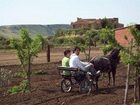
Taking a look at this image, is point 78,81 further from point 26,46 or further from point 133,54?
point 133,54

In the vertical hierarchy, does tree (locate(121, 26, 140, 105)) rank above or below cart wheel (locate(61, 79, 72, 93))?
above

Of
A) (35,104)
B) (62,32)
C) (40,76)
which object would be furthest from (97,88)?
(62,32)

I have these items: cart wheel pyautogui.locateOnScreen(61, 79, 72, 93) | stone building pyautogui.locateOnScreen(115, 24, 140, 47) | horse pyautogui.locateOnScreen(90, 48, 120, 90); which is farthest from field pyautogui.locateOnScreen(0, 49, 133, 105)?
stone building pyautogui.locateOnScreen(115, 24, 140, 47)

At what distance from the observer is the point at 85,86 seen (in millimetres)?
16219

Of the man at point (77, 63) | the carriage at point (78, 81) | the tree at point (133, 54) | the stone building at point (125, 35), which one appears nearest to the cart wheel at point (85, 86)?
the carriage at point (78, 81)

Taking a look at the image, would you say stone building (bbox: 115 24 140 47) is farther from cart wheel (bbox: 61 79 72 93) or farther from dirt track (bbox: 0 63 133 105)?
cart wheel (bbox: 61 79 72 93)

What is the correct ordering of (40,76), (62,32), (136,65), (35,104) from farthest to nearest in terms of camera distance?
(62,32), (40,76), (35,104), (136,65)

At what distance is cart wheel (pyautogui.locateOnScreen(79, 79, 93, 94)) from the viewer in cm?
1616

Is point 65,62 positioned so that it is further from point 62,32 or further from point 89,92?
point 62,32

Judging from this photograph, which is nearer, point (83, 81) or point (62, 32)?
point (83, 81)

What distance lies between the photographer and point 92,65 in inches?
646

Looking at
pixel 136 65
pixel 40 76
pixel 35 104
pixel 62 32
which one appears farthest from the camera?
pixel 62 32

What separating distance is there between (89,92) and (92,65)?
3.42ft

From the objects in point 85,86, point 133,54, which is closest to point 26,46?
point 85,86
